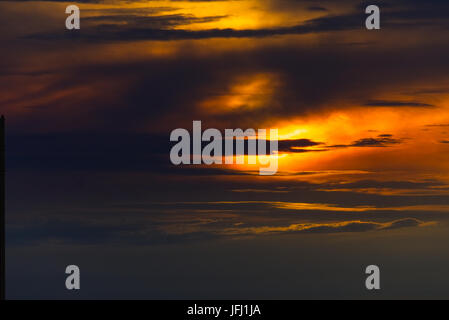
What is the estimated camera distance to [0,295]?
180 feet
